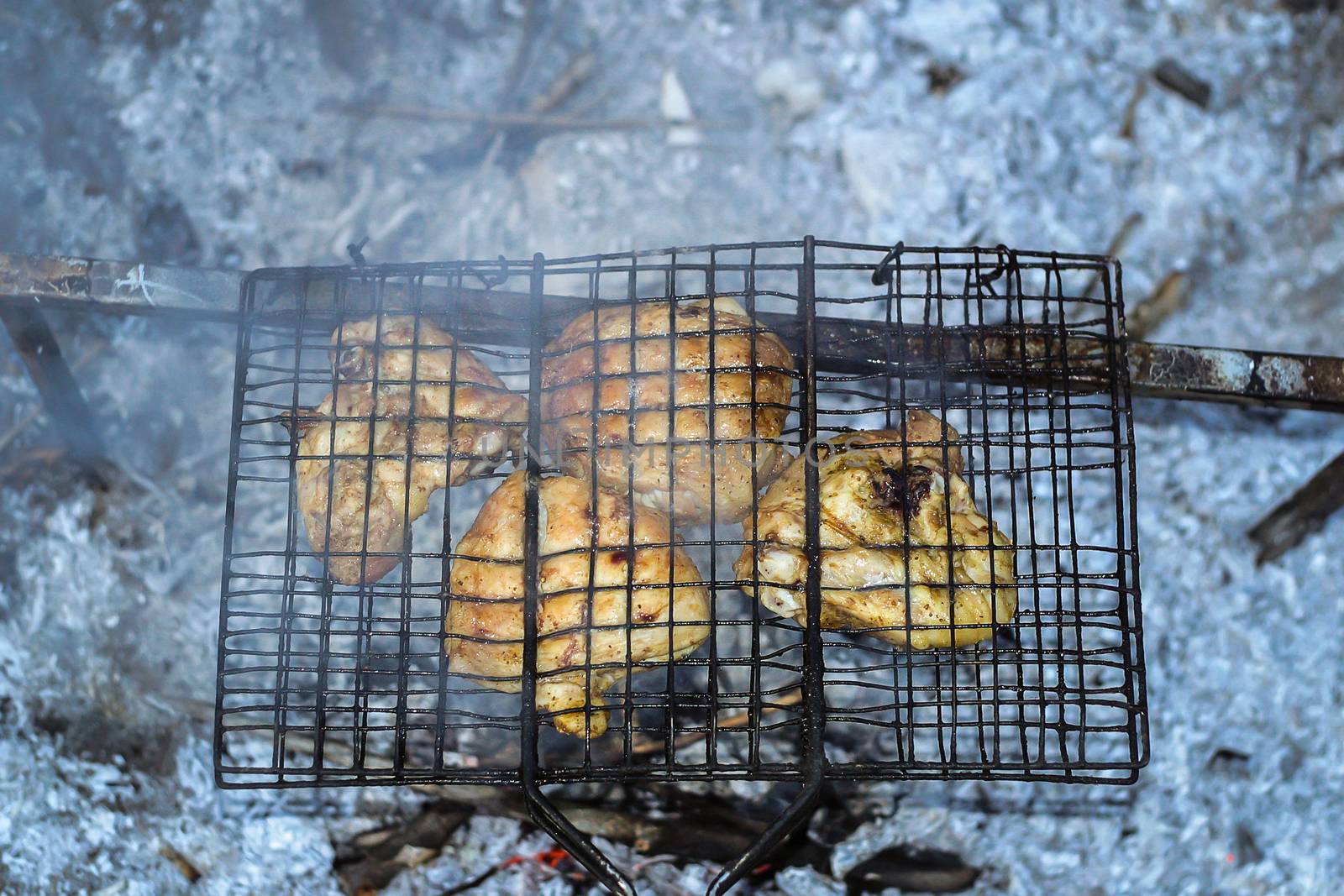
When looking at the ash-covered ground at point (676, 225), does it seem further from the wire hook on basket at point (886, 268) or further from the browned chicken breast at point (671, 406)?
the browned chicken breast at point (671, 406)

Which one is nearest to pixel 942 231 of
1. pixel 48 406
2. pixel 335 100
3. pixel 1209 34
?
pixel 1209 34

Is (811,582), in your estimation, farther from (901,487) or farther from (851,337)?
(851,337)

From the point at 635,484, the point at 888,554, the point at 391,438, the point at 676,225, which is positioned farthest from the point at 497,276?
the point at 676,225

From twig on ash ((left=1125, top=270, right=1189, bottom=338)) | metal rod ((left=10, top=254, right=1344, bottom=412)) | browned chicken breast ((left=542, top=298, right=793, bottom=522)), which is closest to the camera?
browned chicken breast ((left=542, top=298, right=793, bottom=522))

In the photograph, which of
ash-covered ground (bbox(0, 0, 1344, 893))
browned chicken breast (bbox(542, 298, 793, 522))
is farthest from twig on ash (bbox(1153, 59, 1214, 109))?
browned chicken breast (bbox(542, 298, 793, 522))

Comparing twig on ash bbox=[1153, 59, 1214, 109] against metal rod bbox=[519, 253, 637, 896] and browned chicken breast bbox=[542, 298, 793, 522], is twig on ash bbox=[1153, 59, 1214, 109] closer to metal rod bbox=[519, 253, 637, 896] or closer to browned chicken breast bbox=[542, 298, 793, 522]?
browned chicken breast bbox=[542, 298, 793, 522]

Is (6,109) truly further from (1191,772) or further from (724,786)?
(1191,772)
